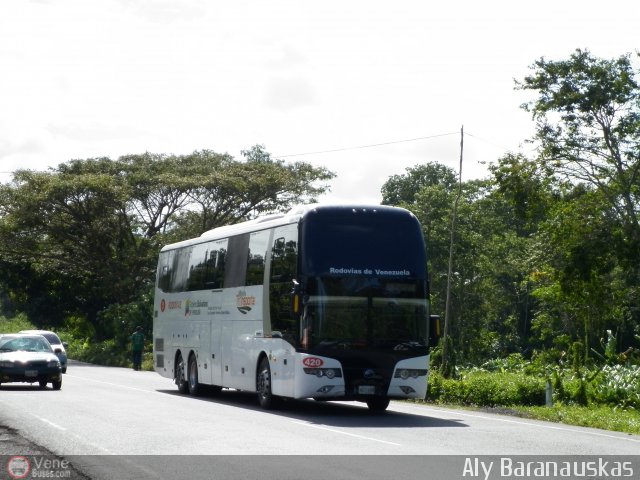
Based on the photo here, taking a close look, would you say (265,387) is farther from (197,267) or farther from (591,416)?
(591,416)

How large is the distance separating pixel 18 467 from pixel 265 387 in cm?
1023

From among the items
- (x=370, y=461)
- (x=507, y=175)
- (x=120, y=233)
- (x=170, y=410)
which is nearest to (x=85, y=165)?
(x=120, y=233)

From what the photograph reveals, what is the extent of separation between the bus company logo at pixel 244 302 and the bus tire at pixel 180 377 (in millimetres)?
4956

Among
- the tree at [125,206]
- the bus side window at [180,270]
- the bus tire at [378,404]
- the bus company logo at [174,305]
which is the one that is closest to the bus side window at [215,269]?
the bus side window at [180,270]

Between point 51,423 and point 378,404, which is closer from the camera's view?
point 51,423

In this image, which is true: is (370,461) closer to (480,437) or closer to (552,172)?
(480,437)

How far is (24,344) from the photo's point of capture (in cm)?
2884

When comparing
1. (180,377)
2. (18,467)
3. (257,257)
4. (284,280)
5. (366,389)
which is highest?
(257,257)

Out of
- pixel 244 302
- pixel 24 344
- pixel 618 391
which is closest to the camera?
pixel 244 302

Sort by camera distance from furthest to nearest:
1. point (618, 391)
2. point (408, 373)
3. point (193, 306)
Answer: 1. point (193, 306)
2. point (618, 391)
3. point (408, 373)

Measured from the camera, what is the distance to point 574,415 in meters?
21.2

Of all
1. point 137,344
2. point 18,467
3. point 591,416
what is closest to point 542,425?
point 591,416

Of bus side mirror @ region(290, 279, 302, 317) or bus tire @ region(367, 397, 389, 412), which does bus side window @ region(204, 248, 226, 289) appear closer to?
bus tire @ region(367, 397, 389, 412)

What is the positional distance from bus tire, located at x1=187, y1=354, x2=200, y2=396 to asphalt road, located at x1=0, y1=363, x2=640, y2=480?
10.9 feet
